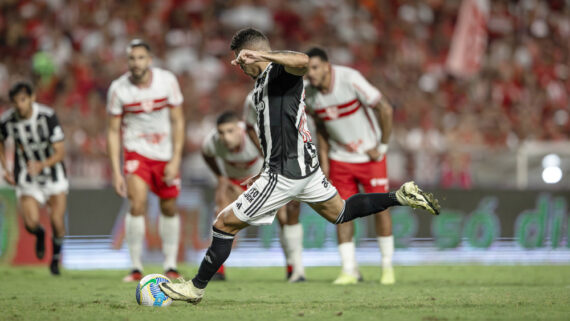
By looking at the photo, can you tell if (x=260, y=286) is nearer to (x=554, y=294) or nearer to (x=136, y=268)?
(x=136, y=268)

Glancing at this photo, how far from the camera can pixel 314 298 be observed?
21.1 feet

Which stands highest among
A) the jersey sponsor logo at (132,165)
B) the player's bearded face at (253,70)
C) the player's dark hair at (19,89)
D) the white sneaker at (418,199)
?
the player's dark hair at (19,89)

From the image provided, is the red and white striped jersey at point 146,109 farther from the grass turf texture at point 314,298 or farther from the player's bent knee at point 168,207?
the grass turf texture at point 314,298

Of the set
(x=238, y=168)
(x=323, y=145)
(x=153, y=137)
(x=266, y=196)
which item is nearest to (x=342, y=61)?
(x=238, y=168)

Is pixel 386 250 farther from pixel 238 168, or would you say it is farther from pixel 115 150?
pixel 115 150

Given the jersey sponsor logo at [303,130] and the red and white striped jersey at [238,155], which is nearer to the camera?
the jersey sponsor logo at [303,130]

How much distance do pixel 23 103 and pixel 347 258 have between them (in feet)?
14.1

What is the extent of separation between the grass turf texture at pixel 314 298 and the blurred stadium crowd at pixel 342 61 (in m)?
3.54

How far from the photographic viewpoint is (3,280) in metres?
8.62

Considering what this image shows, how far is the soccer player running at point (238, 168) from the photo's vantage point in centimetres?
865

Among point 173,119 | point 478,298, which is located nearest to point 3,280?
point 173,119

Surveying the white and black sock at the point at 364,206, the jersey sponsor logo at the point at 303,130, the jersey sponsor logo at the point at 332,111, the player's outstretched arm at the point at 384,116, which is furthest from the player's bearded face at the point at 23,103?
the white and black sock at the point at 364,206

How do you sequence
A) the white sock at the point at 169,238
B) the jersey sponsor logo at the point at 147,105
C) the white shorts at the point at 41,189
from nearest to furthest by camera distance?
the jersey sponsor logo at the point at 147,105 < the white sock at the point at 169,238 < the white shorts at the point at 41,189

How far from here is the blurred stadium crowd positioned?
44.3 feet
